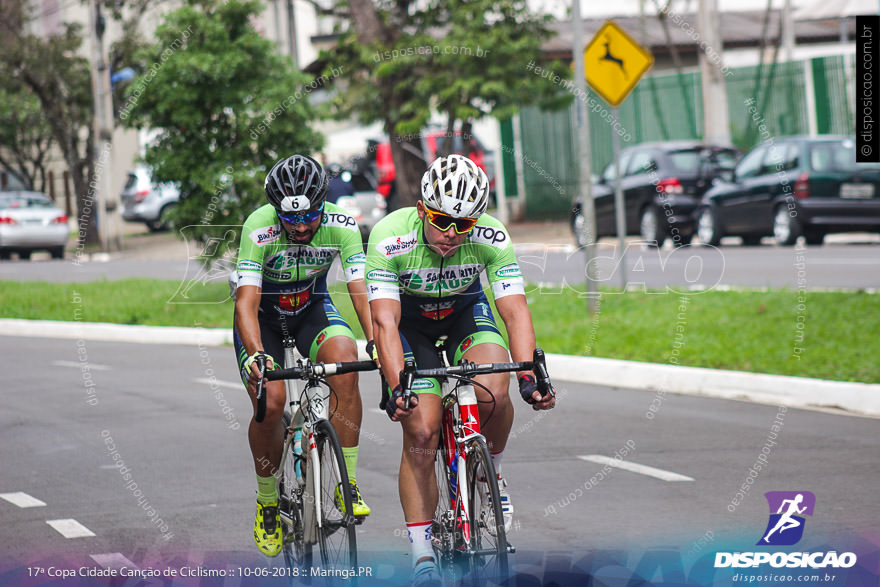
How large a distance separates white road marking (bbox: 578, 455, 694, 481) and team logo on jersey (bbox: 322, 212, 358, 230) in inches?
113

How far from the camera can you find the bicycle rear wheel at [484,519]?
15.3 feet

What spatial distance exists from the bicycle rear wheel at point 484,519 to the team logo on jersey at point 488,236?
907 mm

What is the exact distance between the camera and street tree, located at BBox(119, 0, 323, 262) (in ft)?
53.3

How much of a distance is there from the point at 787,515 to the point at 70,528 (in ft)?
12.7

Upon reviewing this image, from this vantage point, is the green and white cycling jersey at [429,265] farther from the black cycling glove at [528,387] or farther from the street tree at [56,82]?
the street tree at [56,82]

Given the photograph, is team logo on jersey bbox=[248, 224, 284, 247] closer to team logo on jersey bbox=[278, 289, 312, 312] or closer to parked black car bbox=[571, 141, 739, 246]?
team logo on jersey bbox=[278, 289, 312, 312]

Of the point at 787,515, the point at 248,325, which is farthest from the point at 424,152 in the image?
the point at 248,325

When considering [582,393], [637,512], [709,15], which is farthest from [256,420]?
[709,15]

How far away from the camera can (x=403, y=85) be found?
77.6 ft

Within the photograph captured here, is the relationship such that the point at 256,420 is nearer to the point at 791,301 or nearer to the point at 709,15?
the point at 791,301

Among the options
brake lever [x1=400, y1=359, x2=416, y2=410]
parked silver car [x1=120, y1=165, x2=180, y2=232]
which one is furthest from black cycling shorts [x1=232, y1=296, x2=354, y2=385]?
parked silver car [x1=120, y1=165, x2=180, y2=232]

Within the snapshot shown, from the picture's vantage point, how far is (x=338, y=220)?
5.84 m

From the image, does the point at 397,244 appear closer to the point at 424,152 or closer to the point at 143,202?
the point at 424,152

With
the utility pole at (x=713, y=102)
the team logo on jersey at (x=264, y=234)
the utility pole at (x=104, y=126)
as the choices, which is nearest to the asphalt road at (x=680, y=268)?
the utility pole at (x=104, y=126)
